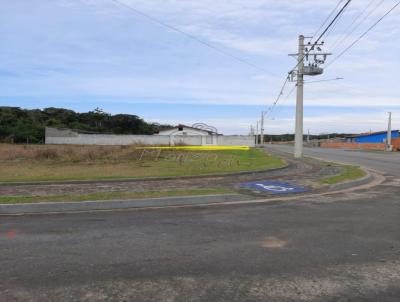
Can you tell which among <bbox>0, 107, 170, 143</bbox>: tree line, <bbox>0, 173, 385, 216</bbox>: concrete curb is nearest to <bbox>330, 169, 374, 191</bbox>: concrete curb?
<bbox>0, 173, 385, 216</bbox>: concrete curb

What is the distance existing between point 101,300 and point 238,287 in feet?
4.59

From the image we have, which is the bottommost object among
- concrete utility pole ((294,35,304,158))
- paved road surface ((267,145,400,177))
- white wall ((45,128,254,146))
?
paved road surface ((267,145,400,177))

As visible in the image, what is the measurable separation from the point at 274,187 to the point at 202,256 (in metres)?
7.82

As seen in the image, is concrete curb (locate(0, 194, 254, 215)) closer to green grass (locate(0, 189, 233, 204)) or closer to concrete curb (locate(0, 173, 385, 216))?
concrete curb (locate(0, 173, 385, 216))

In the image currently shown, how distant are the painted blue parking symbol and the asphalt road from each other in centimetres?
334

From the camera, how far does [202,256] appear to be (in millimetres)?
6051

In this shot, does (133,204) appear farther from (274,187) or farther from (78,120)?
(78,120)

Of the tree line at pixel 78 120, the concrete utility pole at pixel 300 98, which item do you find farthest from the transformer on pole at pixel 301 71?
the tree line at pixel 78 120

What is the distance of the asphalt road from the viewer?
4762 mm

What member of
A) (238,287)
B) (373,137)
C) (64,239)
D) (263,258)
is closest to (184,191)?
(64,239)

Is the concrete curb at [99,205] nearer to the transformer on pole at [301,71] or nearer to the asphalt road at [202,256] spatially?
the asphalt road at [202,256]

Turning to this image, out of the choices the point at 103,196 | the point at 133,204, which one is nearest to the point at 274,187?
the point at 133,204

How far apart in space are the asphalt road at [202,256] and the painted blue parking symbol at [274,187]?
11.0 feet

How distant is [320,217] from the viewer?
8.89m
